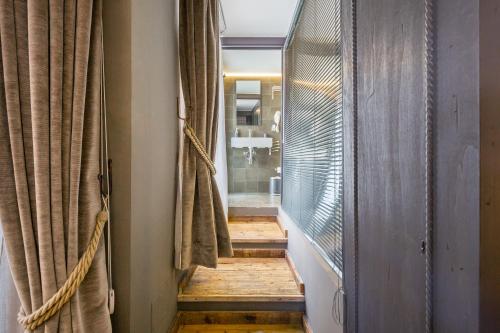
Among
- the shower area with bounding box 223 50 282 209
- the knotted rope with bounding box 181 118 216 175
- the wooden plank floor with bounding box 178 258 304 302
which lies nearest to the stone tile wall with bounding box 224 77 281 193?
the shower area with bounding box 223 50 282 209

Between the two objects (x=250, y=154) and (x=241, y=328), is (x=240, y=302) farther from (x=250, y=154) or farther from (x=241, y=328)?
(x=250, y=154)

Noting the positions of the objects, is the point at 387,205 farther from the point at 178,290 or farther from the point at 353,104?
the point at 178,290

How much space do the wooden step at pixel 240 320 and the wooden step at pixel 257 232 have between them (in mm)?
748

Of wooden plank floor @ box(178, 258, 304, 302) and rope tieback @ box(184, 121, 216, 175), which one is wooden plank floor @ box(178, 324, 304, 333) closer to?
wooden plank floor @ box(178, 258, 304, 302)

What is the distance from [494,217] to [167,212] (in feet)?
4.74

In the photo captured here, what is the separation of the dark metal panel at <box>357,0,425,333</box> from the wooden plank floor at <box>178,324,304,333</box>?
40.1 inches

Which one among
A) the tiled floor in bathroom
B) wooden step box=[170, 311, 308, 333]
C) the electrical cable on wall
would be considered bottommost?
wooden step box=[170, 311, 308, 333]

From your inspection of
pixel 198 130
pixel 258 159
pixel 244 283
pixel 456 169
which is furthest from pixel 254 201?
pixel 456 169

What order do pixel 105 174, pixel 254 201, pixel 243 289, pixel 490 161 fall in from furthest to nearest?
pixel 254 201 < pixel 243 289 < pixel 105 174 < pixel 490 161

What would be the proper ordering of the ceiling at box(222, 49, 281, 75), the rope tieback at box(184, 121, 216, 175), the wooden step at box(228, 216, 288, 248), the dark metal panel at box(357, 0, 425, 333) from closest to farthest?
the dark metal panel at box(357, 0, 425, 333)
the rope tieback at box(184, 121, 216, 175)
the wooden step at box(228, 216, 288, 248)
the ceiling at box(222, 49, 281, 75)

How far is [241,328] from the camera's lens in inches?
76.5

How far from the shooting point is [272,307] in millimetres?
1972

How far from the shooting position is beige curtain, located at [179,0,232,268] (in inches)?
67.9

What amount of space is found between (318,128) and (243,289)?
3.97 ft
